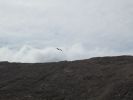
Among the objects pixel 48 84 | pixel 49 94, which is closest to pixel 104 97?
pixel 49 94

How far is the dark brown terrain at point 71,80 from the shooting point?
30.0 metres

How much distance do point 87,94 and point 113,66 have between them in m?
8.30

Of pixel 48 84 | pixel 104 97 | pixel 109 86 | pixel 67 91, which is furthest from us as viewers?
pixel 48 84

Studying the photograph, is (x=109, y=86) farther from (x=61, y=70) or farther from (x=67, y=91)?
(x=61, y=70)

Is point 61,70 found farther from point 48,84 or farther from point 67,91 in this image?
point 67,91

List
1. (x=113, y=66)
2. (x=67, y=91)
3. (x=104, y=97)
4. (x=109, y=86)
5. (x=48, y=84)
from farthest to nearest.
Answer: (x=113, y=66)
(x=48, y=84)
(x=67, y=91)
(x=109, y=86)
(x=104, y=97)

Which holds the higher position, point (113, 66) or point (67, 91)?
point (113, 66)

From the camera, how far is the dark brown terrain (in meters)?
30.0

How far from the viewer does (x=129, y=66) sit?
35562 millimetres

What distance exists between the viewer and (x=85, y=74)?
36594 millimetres

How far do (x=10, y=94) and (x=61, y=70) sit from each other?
30.3 ft

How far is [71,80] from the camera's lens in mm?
35375

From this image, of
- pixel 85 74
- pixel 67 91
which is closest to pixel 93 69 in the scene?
pixel 85 74

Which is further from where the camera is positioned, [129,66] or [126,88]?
[129,66]
